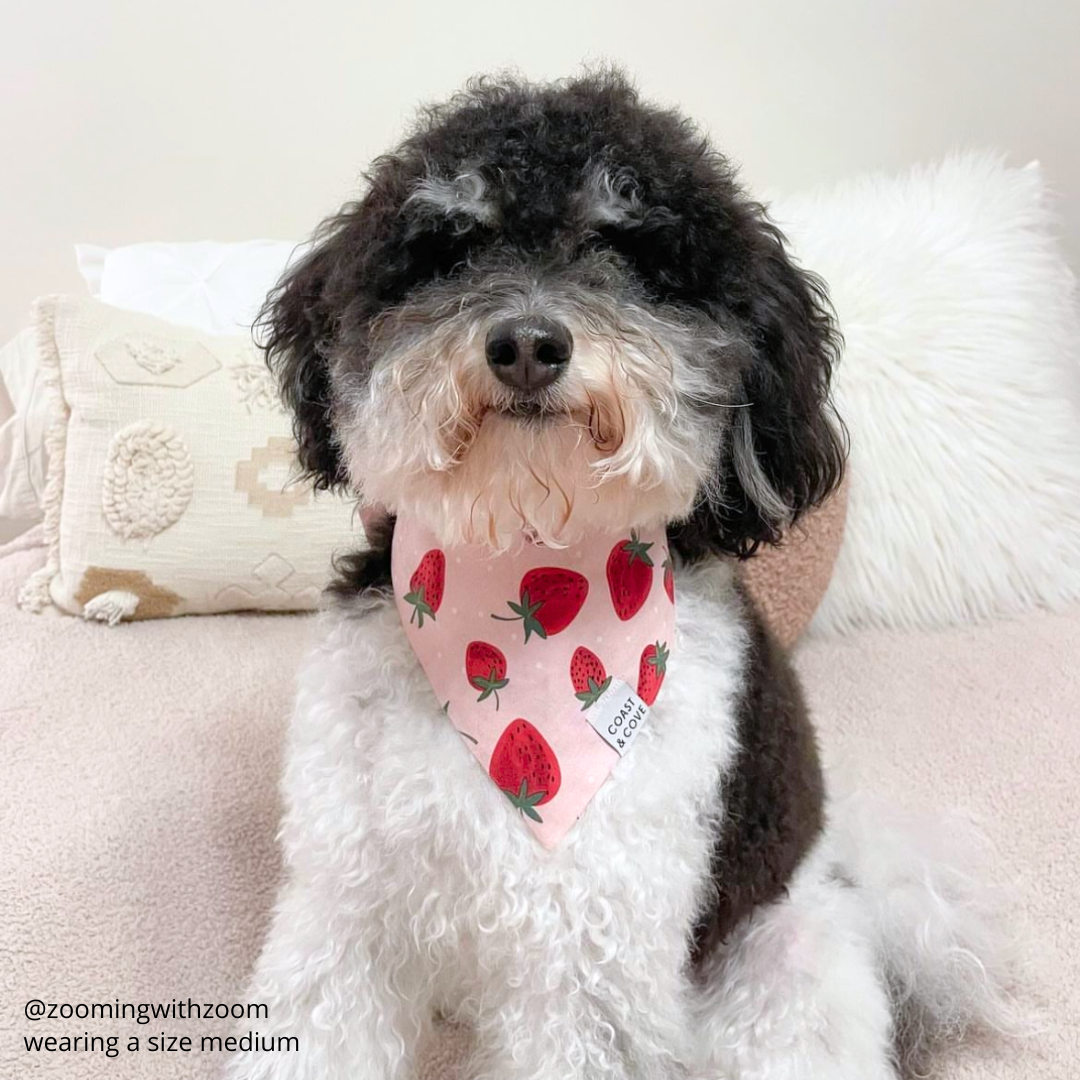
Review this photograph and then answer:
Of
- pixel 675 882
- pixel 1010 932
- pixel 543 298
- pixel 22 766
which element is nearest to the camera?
pixel 543 298

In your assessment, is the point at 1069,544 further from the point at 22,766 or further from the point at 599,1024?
the point at 22,766

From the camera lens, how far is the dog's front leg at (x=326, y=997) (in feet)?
2.78

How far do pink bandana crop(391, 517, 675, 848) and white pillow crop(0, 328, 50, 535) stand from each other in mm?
1169

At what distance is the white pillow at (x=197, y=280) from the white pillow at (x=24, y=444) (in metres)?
0.20

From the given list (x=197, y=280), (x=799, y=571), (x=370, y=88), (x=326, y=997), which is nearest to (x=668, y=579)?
(x=326, y=997)

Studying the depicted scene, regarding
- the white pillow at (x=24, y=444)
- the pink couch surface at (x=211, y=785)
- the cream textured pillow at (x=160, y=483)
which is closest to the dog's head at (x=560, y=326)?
the pink couch surface at (x=211, y=785)

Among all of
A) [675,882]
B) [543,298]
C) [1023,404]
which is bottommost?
[675,882]

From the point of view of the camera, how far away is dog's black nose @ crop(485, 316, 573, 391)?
633mm

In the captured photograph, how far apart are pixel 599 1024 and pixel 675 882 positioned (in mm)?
140

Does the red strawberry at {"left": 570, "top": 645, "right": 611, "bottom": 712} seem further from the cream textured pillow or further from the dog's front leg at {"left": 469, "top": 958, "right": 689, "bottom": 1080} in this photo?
the cream textured pillow

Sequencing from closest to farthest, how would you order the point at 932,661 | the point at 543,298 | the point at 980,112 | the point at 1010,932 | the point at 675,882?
the point at 543,298 → the point at 675,882 → the point at 1010,932 → the point at 932,661 → the point at 980,112

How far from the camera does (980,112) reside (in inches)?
76.5

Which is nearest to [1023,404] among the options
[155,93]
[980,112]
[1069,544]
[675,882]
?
[1069,544]

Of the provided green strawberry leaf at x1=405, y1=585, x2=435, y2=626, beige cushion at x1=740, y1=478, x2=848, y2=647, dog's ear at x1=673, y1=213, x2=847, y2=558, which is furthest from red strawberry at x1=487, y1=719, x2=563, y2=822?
beige cushion at x1=740, y1=478, x2=848, y2=647
